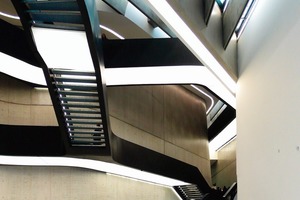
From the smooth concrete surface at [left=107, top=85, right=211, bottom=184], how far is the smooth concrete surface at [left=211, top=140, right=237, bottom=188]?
29.6 inches

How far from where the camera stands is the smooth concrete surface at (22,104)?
7102mm

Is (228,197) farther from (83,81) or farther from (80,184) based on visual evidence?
(83,81)

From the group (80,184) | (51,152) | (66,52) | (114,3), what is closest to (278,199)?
(66,52)

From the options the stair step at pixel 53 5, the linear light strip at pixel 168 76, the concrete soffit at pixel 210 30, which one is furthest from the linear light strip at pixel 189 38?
the stair step at pixel 53 5

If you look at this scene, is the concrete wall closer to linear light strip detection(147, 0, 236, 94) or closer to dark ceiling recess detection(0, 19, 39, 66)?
dark ceiling recess detection(0, 19, 39, 66)

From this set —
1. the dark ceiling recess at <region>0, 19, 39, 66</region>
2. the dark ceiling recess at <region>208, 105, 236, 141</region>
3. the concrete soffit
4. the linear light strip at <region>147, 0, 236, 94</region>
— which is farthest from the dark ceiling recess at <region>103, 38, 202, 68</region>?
the dark ceiling recess at <region>208, 105, 236, 141</region>

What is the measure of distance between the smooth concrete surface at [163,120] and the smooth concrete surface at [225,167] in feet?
2.47

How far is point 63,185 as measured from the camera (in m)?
7.75

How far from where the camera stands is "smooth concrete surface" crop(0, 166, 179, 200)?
23.4 ft

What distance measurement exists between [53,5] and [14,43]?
206 cm

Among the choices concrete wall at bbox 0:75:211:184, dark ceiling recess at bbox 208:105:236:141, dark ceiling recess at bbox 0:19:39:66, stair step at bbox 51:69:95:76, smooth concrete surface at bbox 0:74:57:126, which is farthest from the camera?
dark ceiling recess at bbox 208:105:236:141

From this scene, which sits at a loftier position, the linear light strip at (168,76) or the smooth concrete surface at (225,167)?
the linear light strip at (168,76)

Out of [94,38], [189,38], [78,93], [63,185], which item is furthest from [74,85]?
[63,185]

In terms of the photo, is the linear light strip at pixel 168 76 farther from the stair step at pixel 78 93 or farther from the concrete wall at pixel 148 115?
the concrete wall at pixel 148 115
